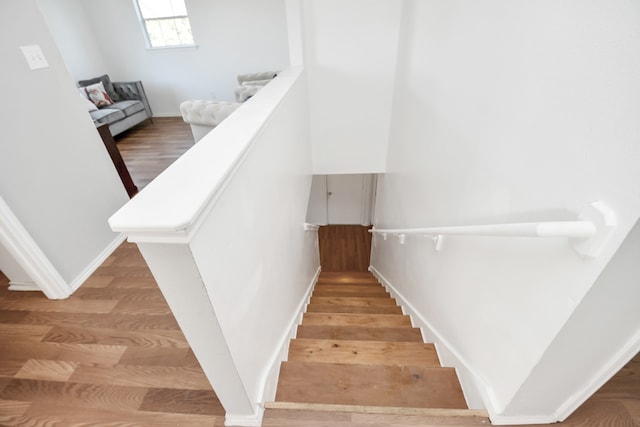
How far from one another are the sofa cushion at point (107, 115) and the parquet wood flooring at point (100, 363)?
329cm

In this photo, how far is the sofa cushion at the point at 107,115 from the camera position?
4.33 m

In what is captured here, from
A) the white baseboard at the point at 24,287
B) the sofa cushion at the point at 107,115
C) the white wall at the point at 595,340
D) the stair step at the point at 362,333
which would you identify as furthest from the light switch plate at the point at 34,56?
the sofa cushion at the point at 107,115

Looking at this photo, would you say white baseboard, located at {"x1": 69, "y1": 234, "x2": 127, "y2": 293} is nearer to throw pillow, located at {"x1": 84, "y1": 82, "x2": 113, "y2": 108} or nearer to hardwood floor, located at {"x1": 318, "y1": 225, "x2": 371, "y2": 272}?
hardwood floor, located at {"x1": 318, "y1": 225, "x2": 371, "y2": 272}

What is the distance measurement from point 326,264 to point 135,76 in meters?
5.17

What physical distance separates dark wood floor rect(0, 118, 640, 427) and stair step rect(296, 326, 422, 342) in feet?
2.09

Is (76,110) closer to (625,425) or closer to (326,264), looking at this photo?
(625,425)

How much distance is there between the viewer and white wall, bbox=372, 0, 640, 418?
0.56 metres

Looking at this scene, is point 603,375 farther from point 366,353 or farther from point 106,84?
point 106,84

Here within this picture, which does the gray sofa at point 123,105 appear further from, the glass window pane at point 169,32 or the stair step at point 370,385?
the stair step at point 370,385

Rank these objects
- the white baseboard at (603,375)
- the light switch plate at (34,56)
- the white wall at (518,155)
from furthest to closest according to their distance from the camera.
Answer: the light switch plate at (34,56) < the white baseboard at (603,375) < the white wall at (518,155)

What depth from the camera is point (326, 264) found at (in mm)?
4488

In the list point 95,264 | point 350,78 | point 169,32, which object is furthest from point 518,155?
point 169,32

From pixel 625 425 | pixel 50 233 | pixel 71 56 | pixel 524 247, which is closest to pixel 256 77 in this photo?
pixel 71 56

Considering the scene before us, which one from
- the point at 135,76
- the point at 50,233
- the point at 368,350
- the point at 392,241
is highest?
the point at 135,76
